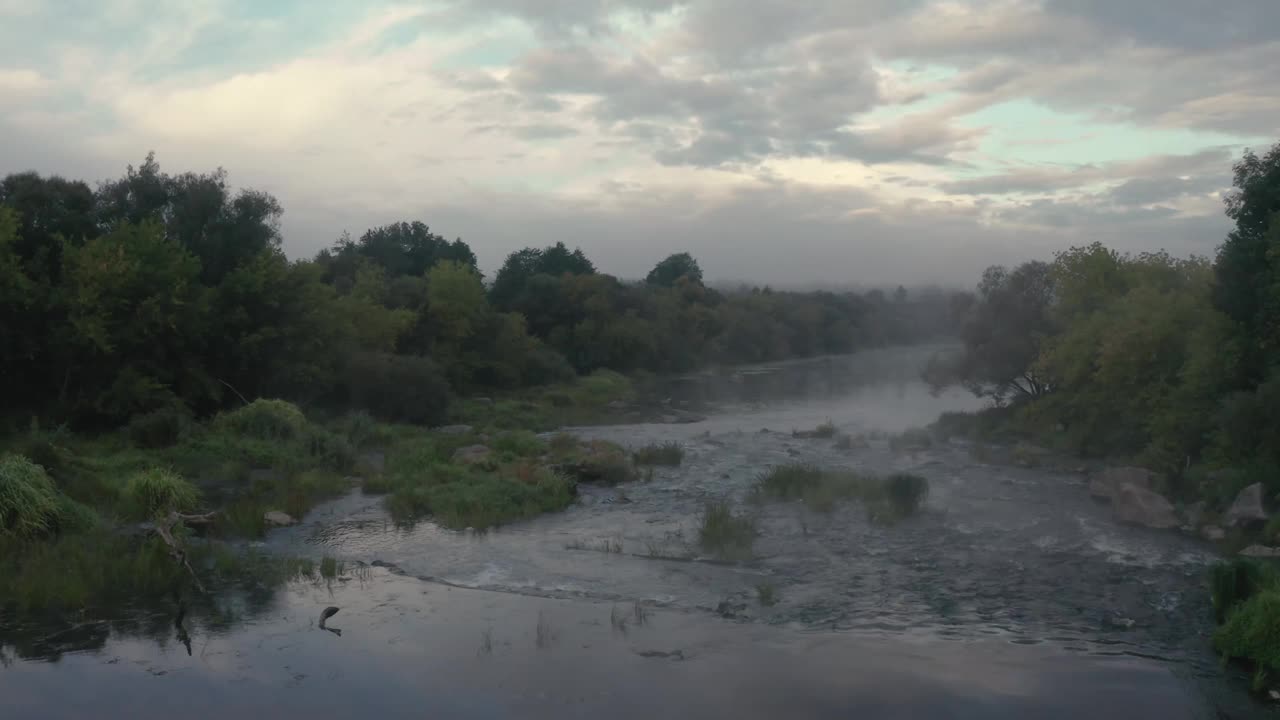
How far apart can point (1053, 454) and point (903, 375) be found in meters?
43.0

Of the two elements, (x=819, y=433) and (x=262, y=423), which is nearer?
(x=262, y=423)

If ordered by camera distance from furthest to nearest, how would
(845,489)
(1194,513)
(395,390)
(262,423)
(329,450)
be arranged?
(395,390)
(262,423)
(329,450)
(845,489)
(1194,513)

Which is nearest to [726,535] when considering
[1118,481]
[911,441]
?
[1118,481]

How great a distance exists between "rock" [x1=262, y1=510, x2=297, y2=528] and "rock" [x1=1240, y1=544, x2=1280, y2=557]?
18769 mm

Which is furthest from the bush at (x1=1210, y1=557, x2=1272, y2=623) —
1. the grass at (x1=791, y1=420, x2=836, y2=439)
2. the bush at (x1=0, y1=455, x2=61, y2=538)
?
the grass at (x1=791, y1=420, x2=836, y2=439)

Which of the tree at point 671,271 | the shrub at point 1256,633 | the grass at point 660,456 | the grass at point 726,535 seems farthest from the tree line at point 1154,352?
the tree at point 671,271

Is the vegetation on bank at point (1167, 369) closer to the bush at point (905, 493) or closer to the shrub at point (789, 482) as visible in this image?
the bush at point (905, 493)

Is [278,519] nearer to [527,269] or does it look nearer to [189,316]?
[189,316]

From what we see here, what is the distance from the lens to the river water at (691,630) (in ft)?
37.5

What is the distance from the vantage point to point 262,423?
96.1 feet

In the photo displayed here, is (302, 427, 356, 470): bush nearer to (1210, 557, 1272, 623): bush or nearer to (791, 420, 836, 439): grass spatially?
(791, 420, 836, 439): grass

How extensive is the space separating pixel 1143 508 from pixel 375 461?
2049 cm

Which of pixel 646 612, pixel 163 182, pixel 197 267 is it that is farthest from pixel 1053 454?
pixel 163 182

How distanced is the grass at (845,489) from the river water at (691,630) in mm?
473
